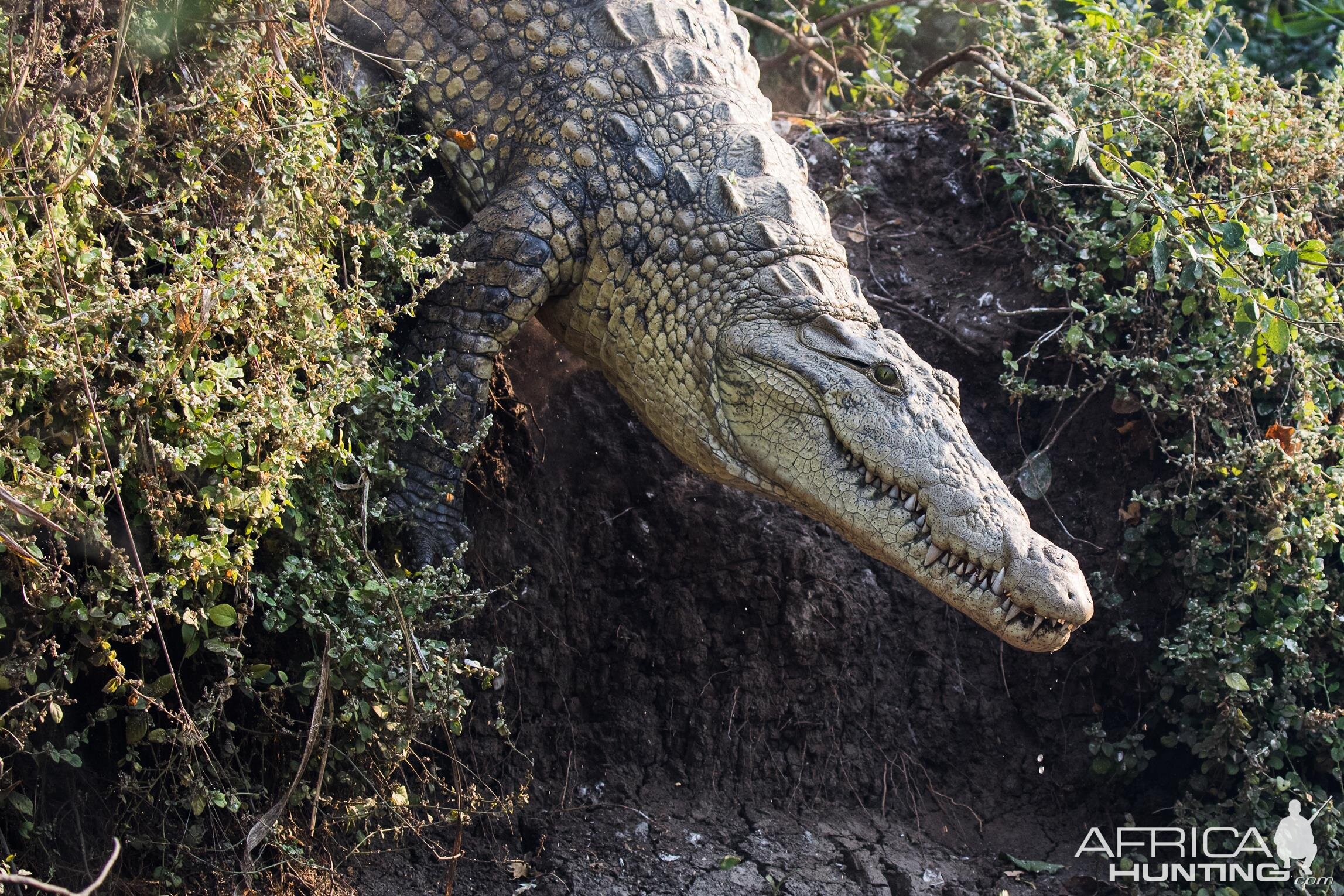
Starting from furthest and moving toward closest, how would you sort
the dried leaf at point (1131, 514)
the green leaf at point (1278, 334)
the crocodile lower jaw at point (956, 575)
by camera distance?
the dried leaf at point (1131, 514)
the green leaf at point (1278, 334)
the crocodile lower jaw at point (956, 575)

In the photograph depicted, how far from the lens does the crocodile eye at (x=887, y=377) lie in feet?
10.0

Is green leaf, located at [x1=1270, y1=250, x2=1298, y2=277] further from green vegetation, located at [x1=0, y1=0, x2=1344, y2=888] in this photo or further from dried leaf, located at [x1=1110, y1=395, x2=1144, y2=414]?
dried leaf, located at [x1=1110, y1=395, x2=1144, y2=414]

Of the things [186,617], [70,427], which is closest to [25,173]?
[70,427]

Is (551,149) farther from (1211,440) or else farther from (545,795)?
(1211,440)

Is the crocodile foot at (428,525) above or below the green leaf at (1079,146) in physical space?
below

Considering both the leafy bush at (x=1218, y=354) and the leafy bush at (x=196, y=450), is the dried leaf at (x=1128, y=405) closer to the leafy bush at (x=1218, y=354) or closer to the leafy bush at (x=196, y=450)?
the leafy bush at (x=1218, y=354)

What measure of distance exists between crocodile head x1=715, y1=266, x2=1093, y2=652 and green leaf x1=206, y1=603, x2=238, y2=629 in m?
1.42

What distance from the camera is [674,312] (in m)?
3.31

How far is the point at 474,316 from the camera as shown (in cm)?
331

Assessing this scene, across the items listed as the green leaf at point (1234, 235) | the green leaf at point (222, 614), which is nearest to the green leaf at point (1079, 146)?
the green leaf at point (1234, 235)

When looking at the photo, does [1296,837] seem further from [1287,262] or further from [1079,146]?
[1079,146]

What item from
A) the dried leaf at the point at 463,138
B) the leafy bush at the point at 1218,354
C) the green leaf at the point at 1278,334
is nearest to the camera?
the green leaf at the point at 1278,334

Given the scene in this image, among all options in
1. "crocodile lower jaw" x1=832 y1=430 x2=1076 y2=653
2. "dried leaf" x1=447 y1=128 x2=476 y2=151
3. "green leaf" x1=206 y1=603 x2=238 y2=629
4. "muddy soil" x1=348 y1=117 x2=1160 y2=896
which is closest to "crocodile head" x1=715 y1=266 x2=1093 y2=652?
"crocodile lower jaw" x1=832 y1=430 x2=1076 y2=653

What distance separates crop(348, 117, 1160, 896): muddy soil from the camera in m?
3.51
